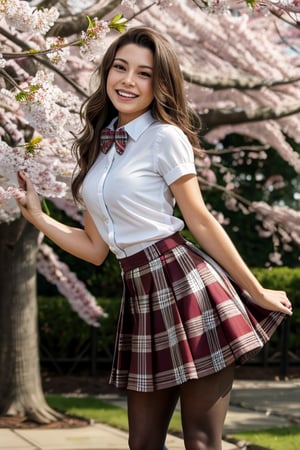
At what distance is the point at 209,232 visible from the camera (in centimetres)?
292

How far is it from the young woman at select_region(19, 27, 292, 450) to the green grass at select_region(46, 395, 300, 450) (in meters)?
3.14

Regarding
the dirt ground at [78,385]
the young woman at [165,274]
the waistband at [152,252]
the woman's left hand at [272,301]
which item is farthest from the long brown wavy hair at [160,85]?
the dirt ground at [78,385]

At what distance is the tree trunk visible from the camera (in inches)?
287

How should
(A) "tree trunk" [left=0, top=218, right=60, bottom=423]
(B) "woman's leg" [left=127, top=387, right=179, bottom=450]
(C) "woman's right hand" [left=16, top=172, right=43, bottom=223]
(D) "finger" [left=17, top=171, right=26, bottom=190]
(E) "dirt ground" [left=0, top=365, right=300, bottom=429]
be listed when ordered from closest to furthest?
1. (B) "woman's leg" [left=127, top=387, right=179, bottom=450]
2. (C) "woman's right hand" [left=16, top=172, right=43, bottom=223]
3. (D) "finger" [left=17, top=171, right=26, bottom=190]
4. (E) "dirt ground" [left=0, top=365, right=300, bottom=429]
5. (A) "tree trunk" [left=0, top=218, right=60, bottom=423]

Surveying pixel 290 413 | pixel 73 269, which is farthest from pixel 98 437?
pixel 73 269

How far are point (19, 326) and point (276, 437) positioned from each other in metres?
2.40

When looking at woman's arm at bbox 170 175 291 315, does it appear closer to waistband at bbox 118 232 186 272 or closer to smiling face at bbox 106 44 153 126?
waistband at bbox 118 232 186 272

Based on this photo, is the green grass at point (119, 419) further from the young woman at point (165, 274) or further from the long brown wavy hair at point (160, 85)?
the long brown wavy hair at point (160, 85)

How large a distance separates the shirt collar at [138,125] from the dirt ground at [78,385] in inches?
173

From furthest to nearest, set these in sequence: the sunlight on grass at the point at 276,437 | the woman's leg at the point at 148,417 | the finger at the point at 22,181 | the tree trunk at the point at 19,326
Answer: the tree trunk at the point at 19,326, the sunlight on grass at the point at 276,437, the finger at the point at 22,181, the woman's leg at the point at 148,417

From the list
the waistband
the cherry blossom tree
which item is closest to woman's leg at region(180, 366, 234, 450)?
the waistband

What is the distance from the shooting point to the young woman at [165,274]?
2.88 meters

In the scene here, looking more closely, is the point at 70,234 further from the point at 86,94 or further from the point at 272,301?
the point at 86,94

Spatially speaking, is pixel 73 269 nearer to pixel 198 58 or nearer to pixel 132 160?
pixel 198 58
